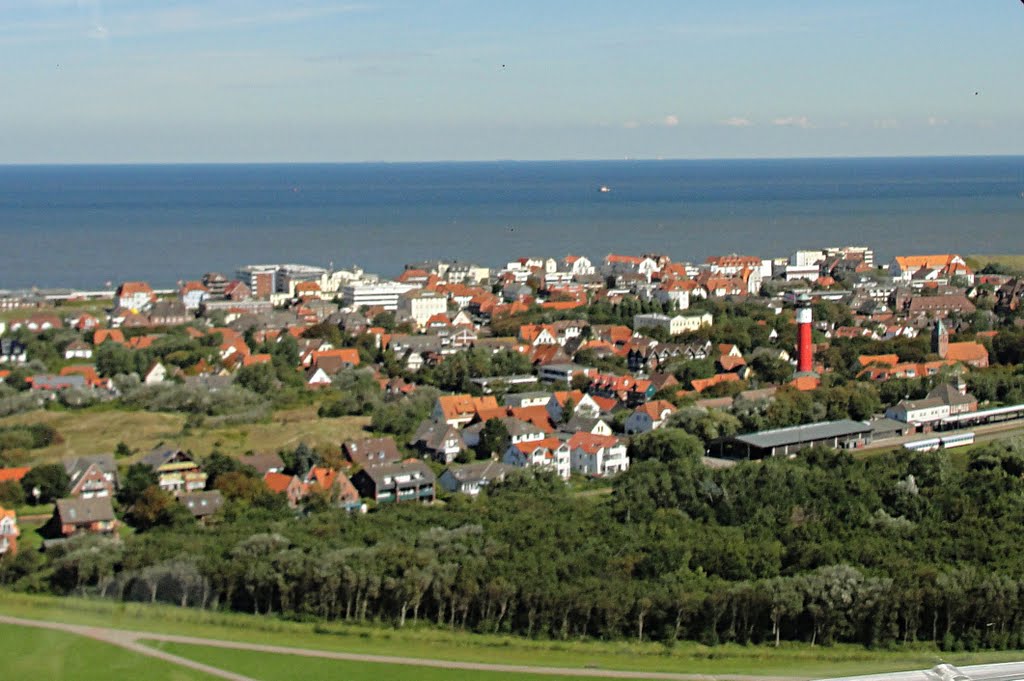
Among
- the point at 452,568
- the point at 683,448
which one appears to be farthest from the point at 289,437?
the point at 452,568

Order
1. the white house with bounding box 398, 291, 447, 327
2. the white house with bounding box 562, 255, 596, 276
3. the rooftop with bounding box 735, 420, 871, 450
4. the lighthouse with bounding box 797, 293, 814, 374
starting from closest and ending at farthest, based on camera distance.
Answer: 1. the rooftop with bounding box 735, 420, 871, 450
2. the lighthouse with bounding box 797, 293, 814, 374
3. the white house with bounding box 398, 291, 447, 327
4. the white house with bounding box 562, 255, 596, 276

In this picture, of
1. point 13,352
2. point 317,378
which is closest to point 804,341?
point 317,378

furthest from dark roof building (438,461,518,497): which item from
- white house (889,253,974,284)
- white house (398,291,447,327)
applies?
white house (889,253,974,284)

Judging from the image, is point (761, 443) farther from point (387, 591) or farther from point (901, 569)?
point (387, 591)

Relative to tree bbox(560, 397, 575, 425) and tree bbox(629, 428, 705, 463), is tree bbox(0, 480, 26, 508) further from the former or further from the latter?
tree bbox(560, 397, 575, 425)

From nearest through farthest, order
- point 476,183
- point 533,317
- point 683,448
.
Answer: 1. point 683,448
2. point 533,317
3. point 476,183

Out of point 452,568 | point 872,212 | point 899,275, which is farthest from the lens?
point 872,212

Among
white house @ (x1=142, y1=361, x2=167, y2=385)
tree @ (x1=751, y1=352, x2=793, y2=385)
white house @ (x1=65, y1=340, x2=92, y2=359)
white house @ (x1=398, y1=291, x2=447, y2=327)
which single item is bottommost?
white house @ (x1=142, y1=361, x2=167, y2=385)
